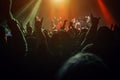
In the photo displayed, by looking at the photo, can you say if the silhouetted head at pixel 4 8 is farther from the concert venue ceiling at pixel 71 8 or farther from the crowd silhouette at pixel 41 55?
the concert venue ceiling at pixel 71 8

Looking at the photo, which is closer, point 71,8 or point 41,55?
point 41,55

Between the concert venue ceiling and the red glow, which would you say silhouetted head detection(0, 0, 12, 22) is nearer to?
the concert venue ceiling

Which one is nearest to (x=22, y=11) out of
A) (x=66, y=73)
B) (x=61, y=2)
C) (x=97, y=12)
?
(x=61, y=2)

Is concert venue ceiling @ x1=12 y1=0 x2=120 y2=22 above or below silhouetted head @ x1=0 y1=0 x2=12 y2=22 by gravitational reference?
below

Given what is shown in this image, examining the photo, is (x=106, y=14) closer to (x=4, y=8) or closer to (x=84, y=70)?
(x=4, y=8)

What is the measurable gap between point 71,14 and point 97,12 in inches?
69.3

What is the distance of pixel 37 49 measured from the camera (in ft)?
9.54

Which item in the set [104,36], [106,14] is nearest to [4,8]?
[104,36]

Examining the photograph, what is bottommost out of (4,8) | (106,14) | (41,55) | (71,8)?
(106,14)

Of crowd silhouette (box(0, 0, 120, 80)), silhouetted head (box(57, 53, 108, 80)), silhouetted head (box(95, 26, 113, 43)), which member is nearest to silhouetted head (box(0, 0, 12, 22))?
crowd silhouette (box(0, 0, 120, 80))

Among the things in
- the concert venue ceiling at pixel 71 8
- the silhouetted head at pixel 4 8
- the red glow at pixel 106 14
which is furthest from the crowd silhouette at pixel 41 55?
the red glow at pixel 106 14

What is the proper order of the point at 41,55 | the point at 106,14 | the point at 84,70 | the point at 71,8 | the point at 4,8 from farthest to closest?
1. the point at 71,8
2. the point at 106,14
3. the point at 41,55
4. the point at 4,8
5. the point at 84,70

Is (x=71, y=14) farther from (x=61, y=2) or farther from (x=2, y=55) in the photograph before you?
(x=2, y=55)

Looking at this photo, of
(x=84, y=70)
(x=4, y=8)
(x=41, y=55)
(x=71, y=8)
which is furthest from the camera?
(x=71, y=8)
